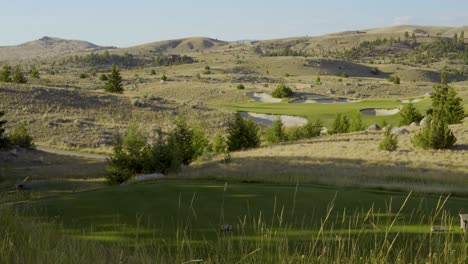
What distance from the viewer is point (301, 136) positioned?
4169 centimetres

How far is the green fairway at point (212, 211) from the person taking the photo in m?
7.51

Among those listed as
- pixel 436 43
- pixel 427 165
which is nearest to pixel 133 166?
pixel 427 165

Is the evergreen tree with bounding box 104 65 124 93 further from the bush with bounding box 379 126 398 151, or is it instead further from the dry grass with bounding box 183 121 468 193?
the bush with bounding box 379 126 398 151

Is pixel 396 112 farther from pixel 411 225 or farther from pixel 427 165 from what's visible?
pixel 411 225

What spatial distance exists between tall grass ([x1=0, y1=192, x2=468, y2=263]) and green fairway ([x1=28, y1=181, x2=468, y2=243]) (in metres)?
0.11

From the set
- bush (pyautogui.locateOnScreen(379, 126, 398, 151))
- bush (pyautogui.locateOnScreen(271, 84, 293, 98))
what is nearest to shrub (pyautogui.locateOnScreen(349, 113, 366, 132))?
bush (pyautogui.locateOnScreen(379, 126, 398, 151))

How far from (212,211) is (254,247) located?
2796mm

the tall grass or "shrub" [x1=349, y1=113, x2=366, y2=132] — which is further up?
the tall grass

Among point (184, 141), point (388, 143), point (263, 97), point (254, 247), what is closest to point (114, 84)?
point (263, 97)

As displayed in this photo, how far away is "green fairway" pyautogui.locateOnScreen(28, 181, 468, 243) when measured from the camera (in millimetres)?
7508

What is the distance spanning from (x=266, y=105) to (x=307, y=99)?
7.76 m

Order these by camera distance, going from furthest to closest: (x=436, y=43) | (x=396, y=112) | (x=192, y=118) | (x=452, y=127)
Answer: (x=436, y=43)
(x=192, y=118)
(x=396, y=112)
(x=452, y=127)

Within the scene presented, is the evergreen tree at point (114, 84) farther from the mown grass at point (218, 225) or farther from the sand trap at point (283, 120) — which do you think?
the mown grass at point (218, 225)

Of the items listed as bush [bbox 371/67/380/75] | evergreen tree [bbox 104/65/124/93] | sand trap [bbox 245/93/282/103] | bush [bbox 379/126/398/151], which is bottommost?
bush [bbox 371/67/380/75]
